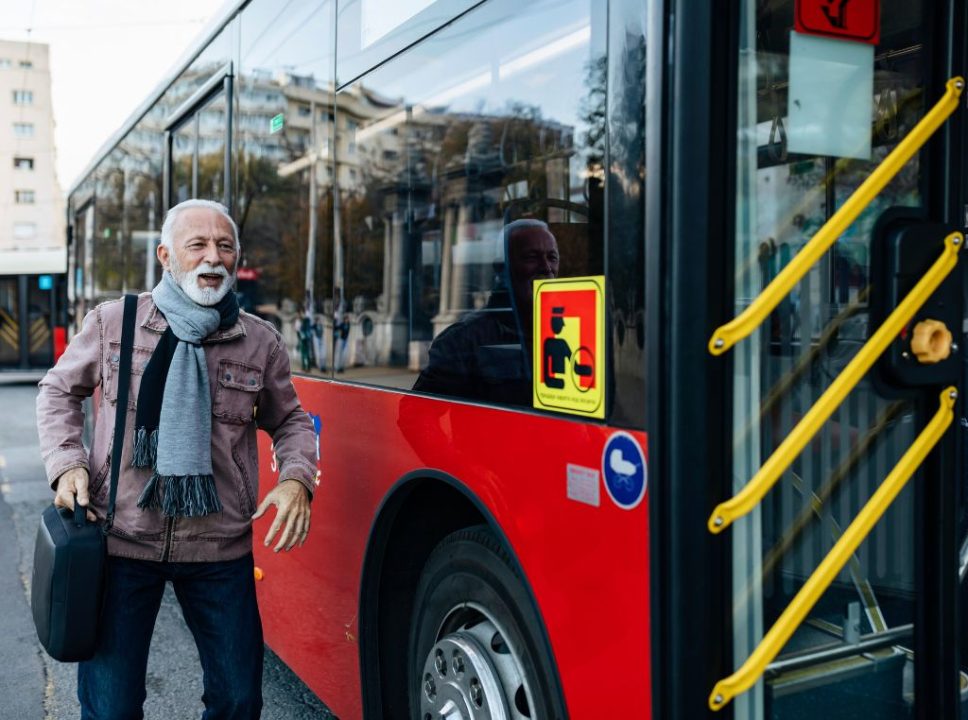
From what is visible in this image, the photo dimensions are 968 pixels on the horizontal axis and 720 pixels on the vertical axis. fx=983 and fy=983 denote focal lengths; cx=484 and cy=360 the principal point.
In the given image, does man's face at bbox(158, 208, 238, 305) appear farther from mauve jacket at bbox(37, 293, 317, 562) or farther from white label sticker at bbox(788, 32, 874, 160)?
white label sticker at bbox(788, 32, 874, 160)

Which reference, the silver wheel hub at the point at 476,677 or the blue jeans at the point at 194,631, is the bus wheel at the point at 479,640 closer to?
the silver wheel hub at the point at 476,677

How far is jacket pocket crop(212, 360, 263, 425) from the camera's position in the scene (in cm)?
268

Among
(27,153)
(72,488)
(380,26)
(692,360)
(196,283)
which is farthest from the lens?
(27,153)

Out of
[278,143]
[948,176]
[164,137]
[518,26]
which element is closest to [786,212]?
[948,176]

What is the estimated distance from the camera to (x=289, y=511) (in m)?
2.68

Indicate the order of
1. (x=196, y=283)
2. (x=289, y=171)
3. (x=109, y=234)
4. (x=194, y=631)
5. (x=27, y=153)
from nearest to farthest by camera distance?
(x=196, y=283) → (x=194, y=631) → (x=289, y=171) → (x=109, y=234) → (x=27, y=153)

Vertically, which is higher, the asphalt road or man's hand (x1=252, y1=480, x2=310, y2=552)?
man's hand (x1=252, y1=480, x2=310, y2=552)

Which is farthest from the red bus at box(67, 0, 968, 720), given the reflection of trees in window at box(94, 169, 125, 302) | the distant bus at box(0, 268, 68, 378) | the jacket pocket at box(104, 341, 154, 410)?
the distant bus at box(0, 268, 68, 378)

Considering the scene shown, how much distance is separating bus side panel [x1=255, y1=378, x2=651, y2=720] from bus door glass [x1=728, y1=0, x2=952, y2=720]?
22 centimetres

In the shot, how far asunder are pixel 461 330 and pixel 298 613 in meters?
1.63

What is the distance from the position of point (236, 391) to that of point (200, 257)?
378mm

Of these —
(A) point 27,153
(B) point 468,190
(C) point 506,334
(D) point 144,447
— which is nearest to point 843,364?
(C) point 506,334

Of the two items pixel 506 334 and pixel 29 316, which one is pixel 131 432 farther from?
pixel 29 316

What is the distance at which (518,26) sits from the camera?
2.28 meters
